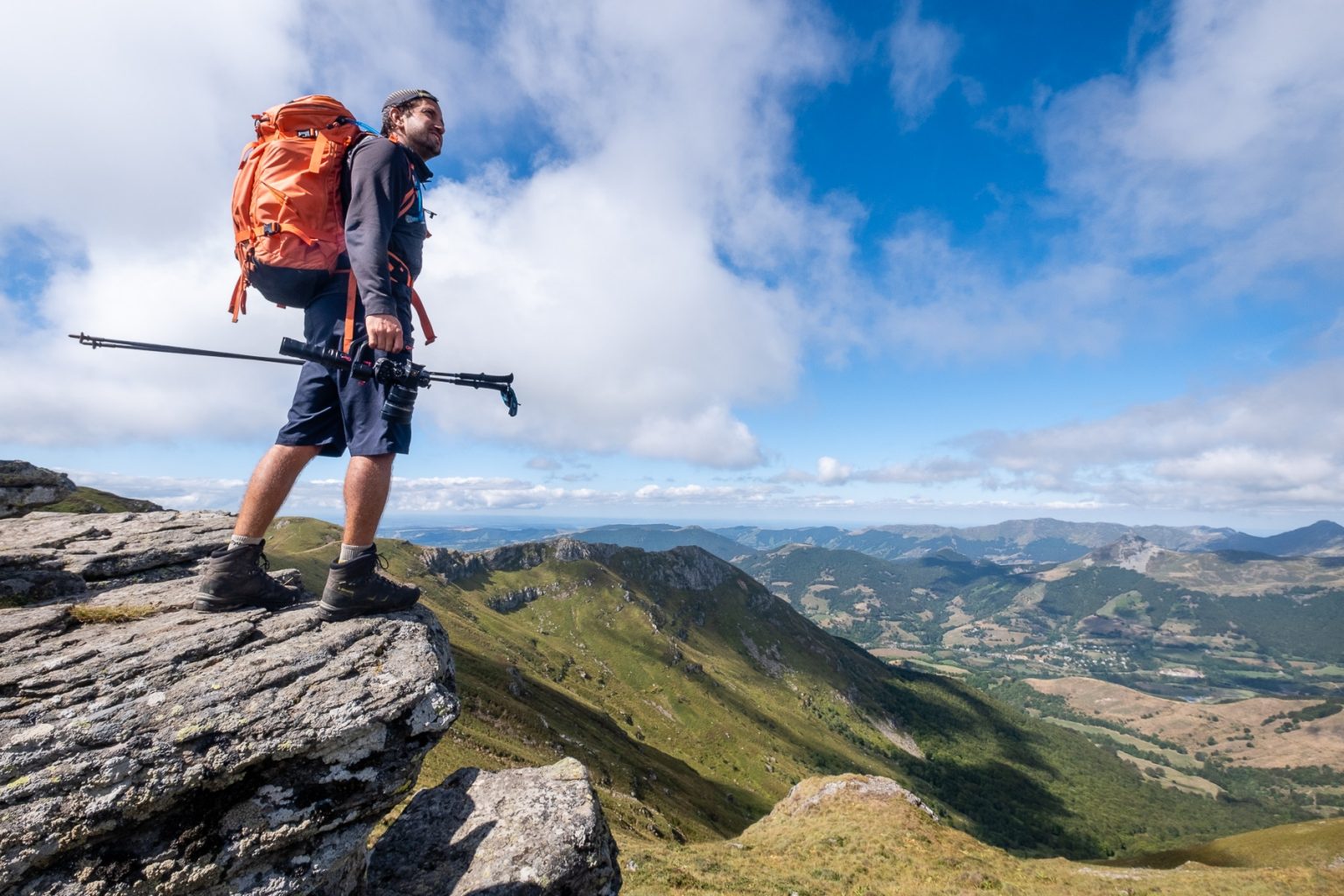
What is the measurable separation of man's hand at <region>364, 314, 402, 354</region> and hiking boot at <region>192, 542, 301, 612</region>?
4.17 meters

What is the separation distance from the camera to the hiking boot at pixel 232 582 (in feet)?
29.8

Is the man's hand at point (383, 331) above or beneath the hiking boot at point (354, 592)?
above

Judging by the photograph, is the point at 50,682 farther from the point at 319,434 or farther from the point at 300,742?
the point at 319,434

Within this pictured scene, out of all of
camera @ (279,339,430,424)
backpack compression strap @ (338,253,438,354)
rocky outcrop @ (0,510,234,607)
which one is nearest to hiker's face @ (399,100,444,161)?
backpack compression strap @ (338,253,438,354)

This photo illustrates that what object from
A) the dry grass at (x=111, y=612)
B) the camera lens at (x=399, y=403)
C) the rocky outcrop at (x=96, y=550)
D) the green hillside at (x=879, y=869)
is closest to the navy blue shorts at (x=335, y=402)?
the camera lens at (x=399, y=403)

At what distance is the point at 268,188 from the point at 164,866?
359 inches

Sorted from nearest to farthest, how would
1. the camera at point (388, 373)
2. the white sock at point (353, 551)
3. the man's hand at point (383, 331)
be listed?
the man's hand at point (383, 331) < the camera at point (388, 373) < the white sock at point (353, 551)

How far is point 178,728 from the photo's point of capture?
6.97 m

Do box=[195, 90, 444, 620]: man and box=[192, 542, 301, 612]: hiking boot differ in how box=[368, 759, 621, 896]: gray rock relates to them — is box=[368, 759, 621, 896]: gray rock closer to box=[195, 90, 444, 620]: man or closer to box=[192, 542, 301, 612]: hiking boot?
box=[195, 90, 444, 620]: man

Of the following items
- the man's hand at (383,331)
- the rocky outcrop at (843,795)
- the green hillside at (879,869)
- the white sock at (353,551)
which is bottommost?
the rocky outcrop at (843,795)

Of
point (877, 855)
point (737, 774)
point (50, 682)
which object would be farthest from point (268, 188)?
point (737, 774)

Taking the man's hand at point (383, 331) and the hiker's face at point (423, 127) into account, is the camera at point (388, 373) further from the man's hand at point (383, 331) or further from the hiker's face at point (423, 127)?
the hiker's face at point (423, 127)

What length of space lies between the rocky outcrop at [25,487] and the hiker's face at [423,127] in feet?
69.7

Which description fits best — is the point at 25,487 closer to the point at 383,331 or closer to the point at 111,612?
the point at 111,612
